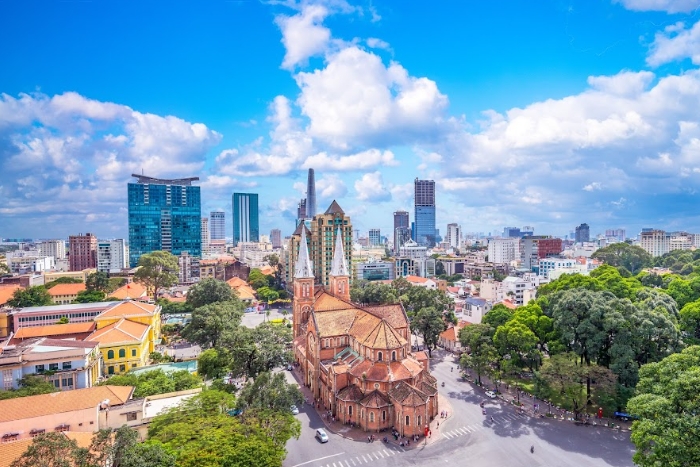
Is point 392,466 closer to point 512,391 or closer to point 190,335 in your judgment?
point 512,391

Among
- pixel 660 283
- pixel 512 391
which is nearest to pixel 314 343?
pixel 512 391

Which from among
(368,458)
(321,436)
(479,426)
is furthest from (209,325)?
(479,426)

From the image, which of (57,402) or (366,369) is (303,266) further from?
(57,402)

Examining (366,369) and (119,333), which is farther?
(119,333)

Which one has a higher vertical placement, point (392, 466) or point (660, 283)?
point (660, 283)

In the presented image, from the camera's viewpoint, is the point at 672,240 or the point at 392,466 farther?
the point at 672,240
